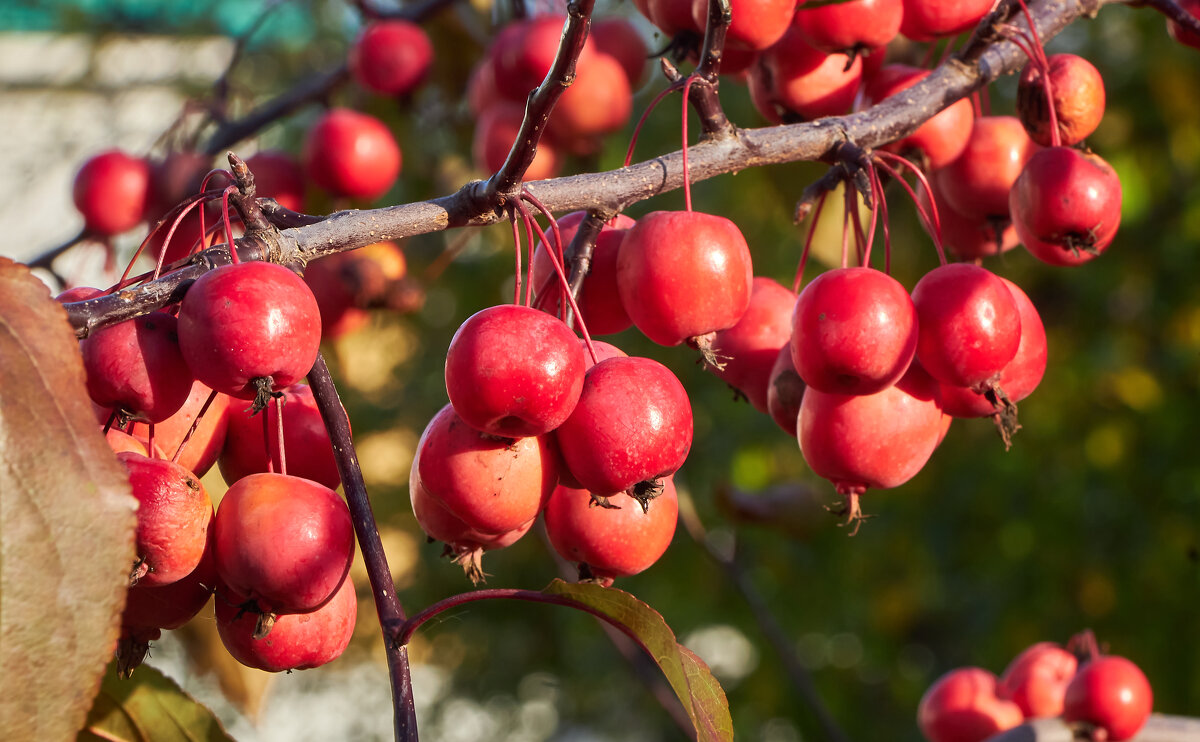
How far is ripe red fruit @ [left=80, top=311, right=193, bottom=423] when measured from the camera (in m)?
0.65

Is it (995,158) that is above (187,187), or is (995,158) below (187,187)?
above

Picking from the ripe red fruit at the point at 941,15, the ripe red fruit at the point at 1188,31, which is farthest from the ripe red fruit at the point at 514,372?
the ripe red fruit at the point at 1188,31

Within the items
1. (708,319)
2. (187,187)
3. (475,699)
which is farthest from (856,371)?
(475,699)

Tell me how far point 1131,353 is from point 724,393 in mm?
1023

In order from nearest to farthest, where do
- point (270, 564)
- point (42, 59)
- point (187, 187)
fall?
1. point (270, 564)
2. point (187, 187)
3. point (42, 59)

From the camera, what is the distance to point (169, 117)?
11.1 ft

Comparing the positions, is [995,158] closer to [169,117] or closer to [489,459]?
[489,459]

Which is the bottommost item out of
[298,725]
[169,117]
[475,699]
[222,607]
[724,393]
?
[298,725]

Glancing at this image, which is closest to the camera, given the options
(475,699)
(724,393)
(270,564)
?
(270,564)

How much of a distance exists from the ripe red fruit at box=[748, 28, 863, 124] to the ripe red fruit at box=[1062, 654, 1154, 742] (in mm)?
715

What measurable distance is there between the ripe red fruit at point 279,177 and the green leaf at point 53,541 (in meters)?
1.34

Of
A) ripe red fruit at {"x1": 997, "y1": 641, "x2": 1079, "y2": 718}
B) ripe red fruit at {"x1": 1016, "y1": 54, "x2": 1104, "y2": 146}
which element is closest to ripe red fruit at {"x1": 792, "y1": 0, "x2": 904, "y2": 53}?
ripe red fruit at {"x1": 1016, "y1": 54, "x2": 1104, "y2": 146}

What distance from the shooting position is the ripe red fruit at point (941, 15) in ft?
3.45

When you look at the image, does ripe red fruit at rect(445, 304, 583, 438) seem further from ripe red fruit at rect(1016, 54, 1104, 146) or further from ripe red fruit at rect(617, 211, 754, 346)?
ripe red fruit at rect(1016, 54, 1104, 146)
